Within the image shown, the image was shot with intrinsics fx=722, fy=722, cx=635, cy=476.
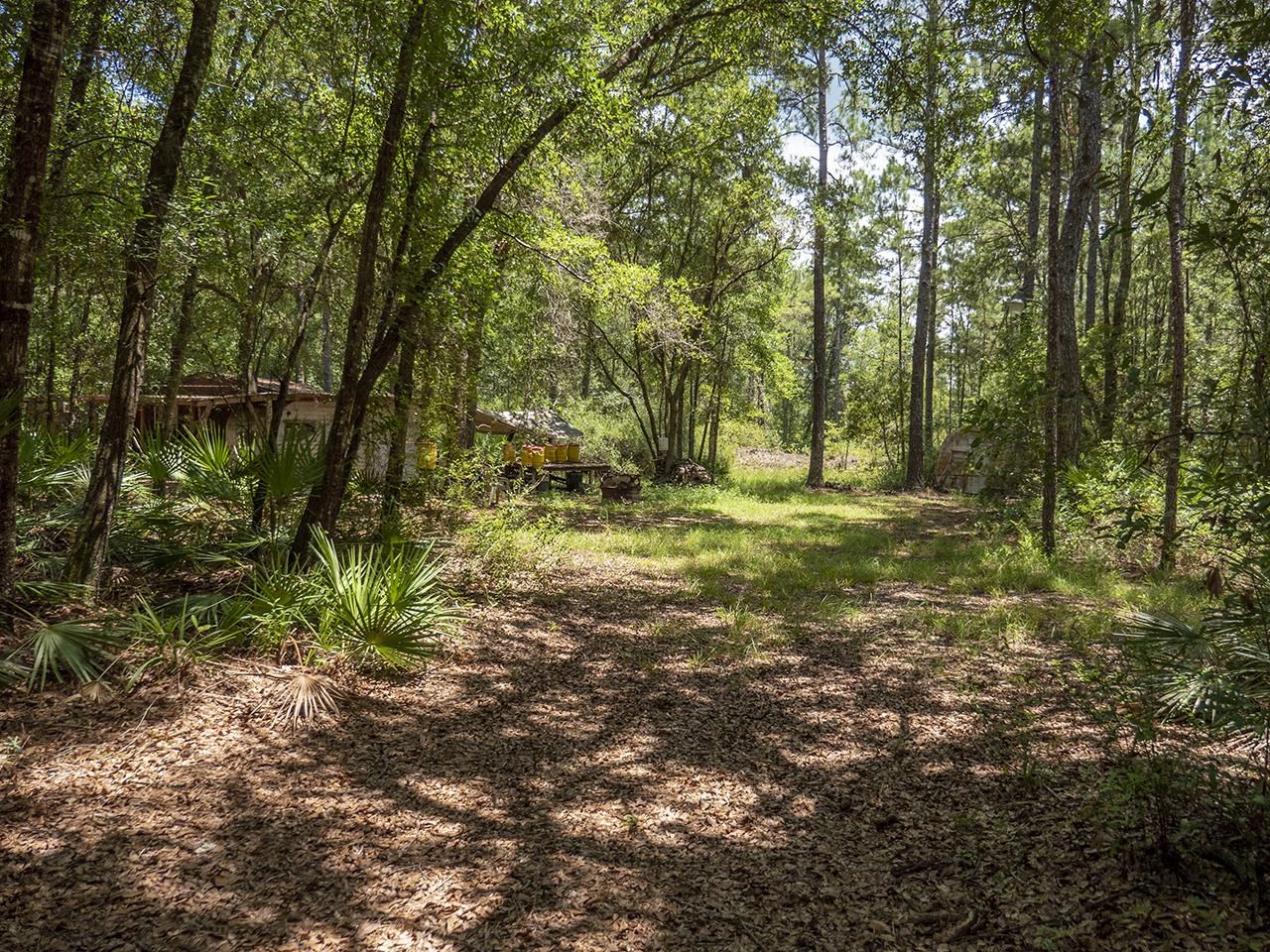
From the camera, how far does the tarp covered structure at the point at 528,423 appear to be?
467 inches

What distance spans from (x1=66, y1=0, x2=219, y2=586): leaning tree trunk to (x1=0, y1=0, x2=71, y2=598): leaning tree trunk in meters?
0.74

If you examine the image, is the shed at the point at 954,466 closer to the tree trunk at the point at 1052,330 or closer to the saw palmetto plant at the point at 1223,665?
the tree trunk at the point at 1052,330

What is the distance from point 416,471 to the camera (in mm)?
7707

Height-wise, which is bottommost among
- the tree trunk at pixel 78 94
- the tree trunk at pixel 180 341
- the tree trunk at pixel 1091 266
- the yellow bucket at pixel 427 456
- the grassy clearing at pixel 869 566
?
the grassy clearing at pixel 869 566

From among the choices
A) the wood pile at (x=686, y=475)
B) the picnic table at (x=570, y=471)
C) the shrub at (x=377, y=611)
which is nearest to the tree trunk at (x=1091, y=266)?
the wood pile at (x=686, y=475)

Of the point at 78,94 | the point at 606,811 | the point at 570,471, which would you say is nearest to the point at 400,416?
the point at 78,94

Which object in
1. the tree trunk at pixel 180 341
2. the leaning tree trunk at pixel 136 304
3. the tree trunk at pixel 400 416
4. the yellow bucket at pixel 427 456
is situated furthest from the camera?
the tree trunk at pixel 180 341

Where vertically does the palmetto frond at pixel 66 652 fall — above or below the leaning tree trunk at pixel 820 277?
below

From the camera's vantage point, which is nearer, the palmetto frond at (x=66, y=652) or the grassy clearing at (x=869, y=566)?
the palmetto frond at (x=66, y=652)

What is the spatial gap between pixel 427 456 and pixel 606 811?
521 cm

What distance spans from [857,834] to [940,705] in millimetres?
1666

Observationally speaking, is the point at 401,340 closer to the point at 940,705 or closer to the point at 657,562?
the point at 657,562

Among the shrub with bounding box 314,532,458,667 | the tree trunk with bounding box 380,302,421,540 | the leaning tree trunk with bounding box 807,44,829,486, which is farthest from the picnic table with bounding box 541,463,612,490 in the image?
the shrub with bounding box 314,532,458,667

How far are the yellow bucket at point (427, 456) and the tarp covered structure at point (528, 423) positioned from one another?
8.67ft
